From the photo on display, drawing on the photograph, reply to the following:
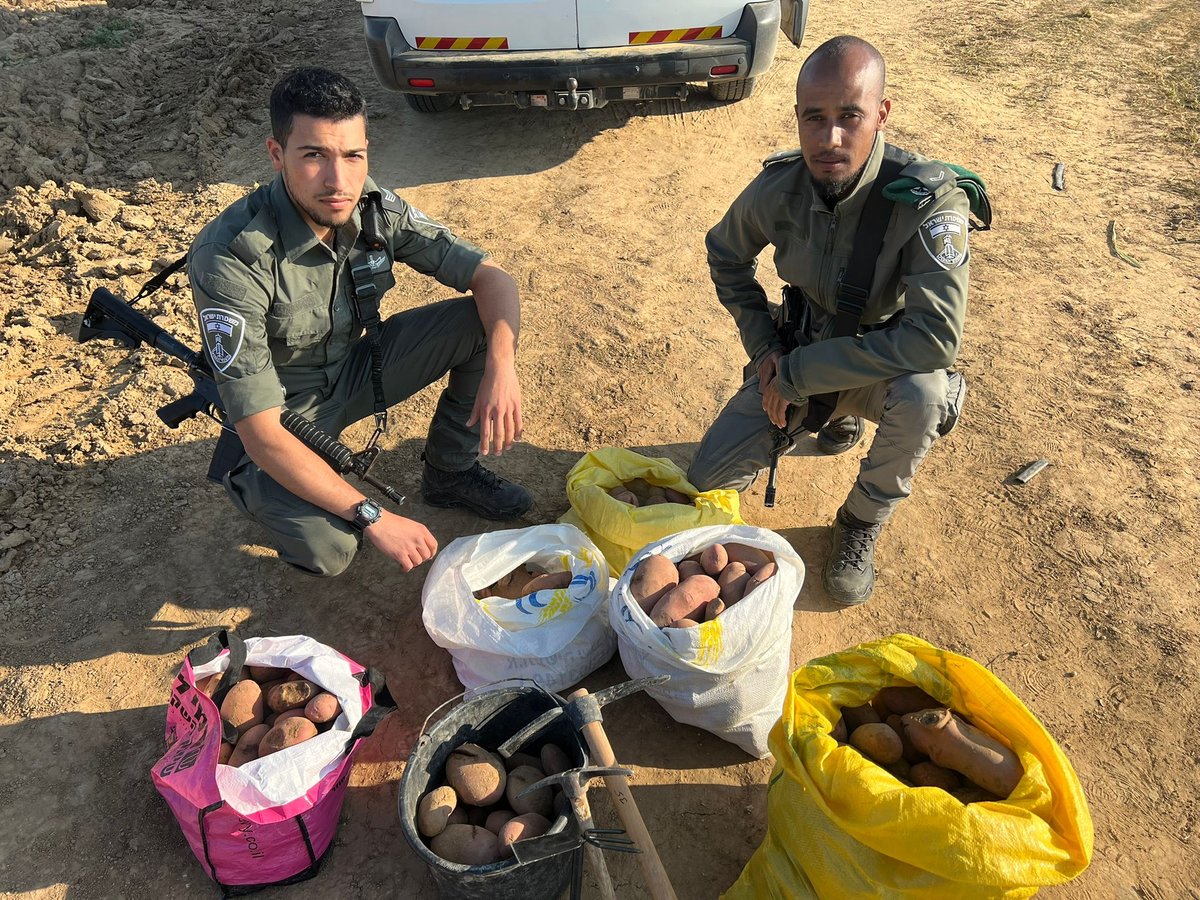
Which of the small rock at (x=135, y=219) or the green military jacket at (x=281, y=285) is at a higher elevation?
the green military jacket at (x=281, y=285)

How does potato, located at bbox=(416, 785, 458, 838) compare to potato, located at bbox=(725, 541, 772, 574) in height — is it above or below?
below

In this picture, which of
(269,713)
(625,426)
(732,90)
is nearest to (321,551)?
(269,713)

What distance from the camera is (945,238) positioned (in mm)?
2422

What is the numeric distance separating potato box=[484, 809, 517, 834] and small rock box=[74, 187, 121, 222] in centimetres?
427

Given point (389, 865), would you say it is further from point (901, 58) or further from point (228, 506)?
point (901, 58)

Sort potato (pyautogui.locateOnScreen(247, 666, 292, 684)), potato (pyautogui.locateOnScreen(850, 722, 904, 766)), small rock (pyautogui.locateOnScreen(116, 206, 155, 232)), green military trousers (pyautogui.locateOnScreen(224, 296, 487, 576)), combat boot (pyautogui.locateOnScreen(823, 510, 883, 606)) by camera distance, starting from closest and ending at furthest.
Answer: potato (pyautogui.locateOnScreen(850, 722, 904, 766)) → potato (pyautogui.locateOnScreen(247, 666, 292, 684)) → green military trousers (pyautogui.locateOnScreen(224, 296, 487, 576)) → combat boot (pyautogui.locateOnScreen(823, 510, 883, 606)) → small rock (pyautogui.locateOnScreen(116, 206, 155, 232))

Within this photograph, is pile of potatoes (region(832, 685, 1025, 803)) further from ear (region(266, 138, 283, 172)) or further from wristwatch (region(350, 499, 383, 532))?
ear (region(266, 138, 283, 172))

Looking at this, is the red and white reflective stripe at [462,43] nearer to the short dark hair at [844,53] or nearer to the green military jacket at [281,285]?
the green military jacket at [281,285]

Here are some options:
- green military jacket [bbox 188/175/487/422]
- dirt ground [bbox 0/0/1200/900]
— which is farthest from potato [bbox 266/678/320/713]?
green military jacket [bbox 188/175/487/422]

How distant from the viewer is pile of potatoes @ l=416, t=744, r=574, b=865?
6.21 feet

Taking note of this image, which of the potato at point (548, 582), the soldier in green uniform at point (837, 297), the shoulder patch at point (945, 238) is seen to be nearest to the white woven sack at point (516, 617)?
the potato at point (548, 582)

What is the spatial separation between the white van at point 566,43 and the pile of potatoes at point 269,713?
11.8ft

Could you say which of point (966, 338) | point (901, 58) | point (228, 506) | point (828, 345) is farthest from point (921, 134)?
point (228, 506)

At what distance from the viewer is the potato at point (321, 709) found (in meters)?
2.11
